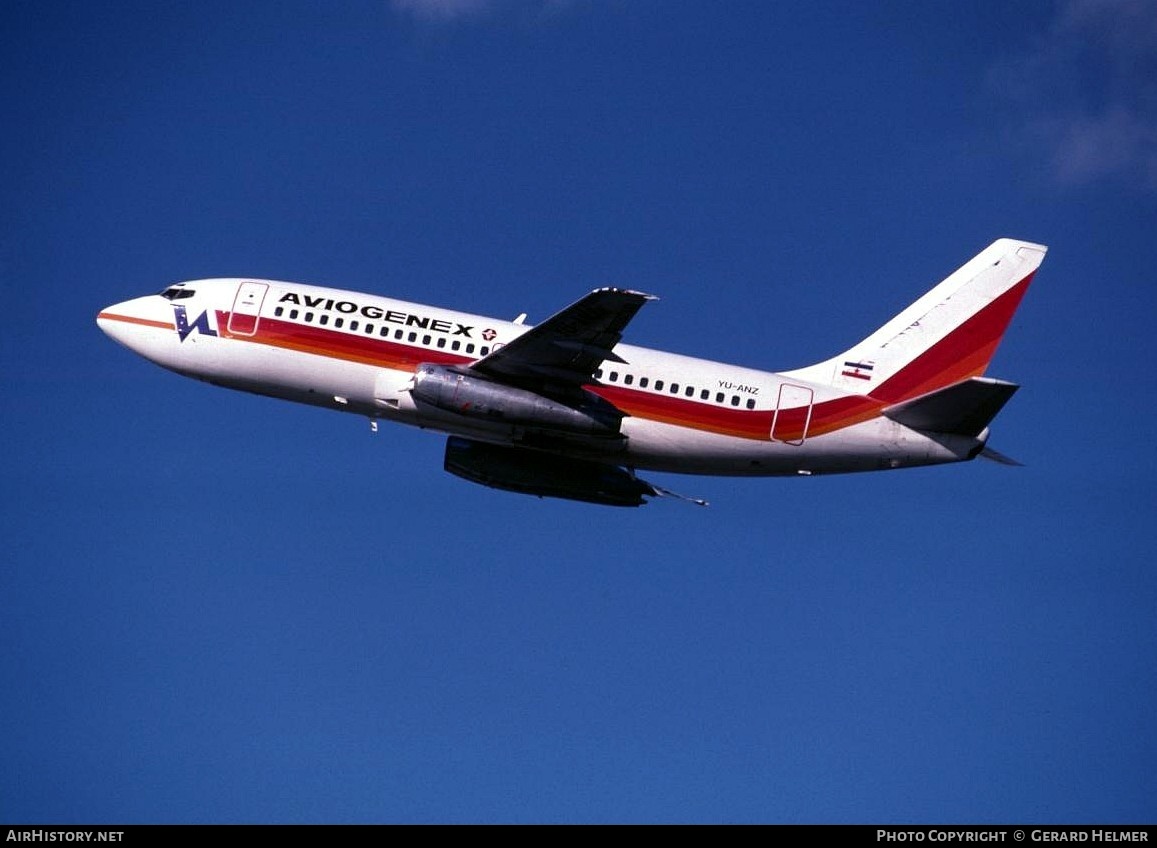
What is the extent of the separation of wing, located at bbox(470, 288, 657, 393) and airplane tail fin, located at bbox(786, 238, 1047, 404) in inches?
356

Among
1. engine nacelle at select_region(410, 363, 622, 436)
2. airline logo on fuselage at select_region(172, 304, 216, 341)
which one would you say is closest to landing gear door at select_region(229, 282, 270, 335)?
airline logo on fuselage at select_region(172, 304, 216, 341)

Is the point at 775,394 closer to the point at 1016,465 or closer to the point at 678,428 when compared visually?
the point at 678,428

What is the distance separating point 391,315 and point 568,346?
728 cm

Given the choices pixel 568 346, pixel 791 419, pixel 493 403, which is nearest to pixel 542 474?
pixel 493 403

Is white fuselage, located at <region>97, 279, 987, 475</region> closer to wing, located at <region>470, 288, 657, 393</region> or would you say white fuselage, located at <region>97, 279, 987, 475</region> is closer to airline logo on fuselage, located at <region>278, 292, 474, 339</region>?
airline logo on fuselage, located at <region>278, 292, 474, 339</region>

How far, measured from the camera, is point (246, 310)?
54.3 m

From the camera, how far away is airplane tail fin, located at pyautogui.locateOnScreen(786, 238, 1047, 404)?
177ft

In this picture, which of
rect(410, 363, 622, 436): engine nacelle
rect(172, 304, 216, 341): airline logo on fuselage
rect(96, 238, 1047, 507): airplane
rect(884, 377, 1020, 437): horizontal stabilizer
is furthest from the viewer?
rect(172, 304, 216, 341): airline logo on fuselage

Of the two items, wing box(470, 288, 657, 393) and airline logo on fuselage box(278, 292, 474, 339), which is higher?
airline logo on fuselage box(278, 292, 474, 339)

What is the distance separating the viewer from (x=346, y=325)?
175ft

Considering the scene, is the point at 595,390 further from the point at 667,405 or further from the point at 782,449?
the point at 782,449
